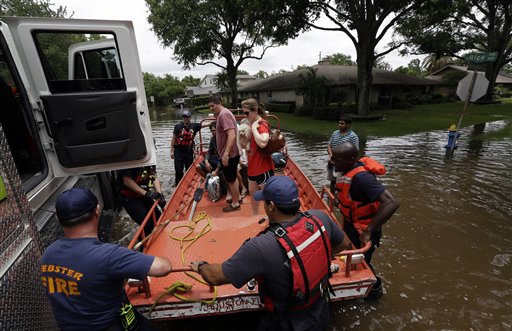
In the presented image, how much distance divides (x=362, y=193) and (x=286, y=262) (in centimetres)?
131

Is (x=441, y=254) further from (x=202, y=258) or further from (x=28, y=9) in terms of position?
(x=28, y=9)

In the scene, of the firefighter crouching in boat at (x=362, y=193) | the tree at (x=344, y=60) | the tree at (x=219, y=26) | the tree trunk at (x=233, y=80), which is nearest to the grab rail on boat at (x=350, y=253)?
the firefighter crouching in boat at (x=362, y=193)

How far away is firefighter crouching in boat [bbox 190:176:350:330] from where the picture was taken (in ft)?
5.53

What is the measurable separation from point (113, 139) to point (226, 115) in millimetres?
1561

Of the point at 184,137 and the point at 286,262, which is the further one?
the point at 184,137

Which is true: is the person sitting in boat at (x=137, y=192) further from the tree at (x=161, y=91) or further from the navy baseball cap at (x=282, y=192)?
the tree at (x=161, y=91)

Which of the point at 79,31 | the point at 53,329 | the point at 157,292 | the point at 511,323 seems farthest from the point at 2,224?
the point at 511,323

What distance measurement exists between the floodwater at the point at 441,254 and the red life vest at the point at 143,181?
68.1 inches

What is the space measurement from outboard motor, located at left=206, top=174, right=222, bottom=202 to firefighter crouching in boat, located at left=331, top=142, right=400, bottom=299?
280 centimetres

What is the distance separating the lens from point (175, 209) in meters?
4.61

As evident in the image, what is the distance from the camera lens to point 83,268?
1634 millimetres

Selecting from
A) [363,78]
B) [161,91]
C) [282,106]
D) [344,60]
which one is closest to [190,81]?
[161,91]

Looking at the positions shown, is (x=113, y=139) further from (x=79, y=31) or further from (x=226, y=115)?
(x=226, y=115)

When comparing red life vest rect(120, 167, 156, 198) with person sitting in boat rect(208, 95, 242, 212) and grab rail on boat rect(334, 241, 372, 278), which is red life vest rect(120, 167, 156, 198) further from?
grab rail on boat rect(334, 241, 372, 278)
